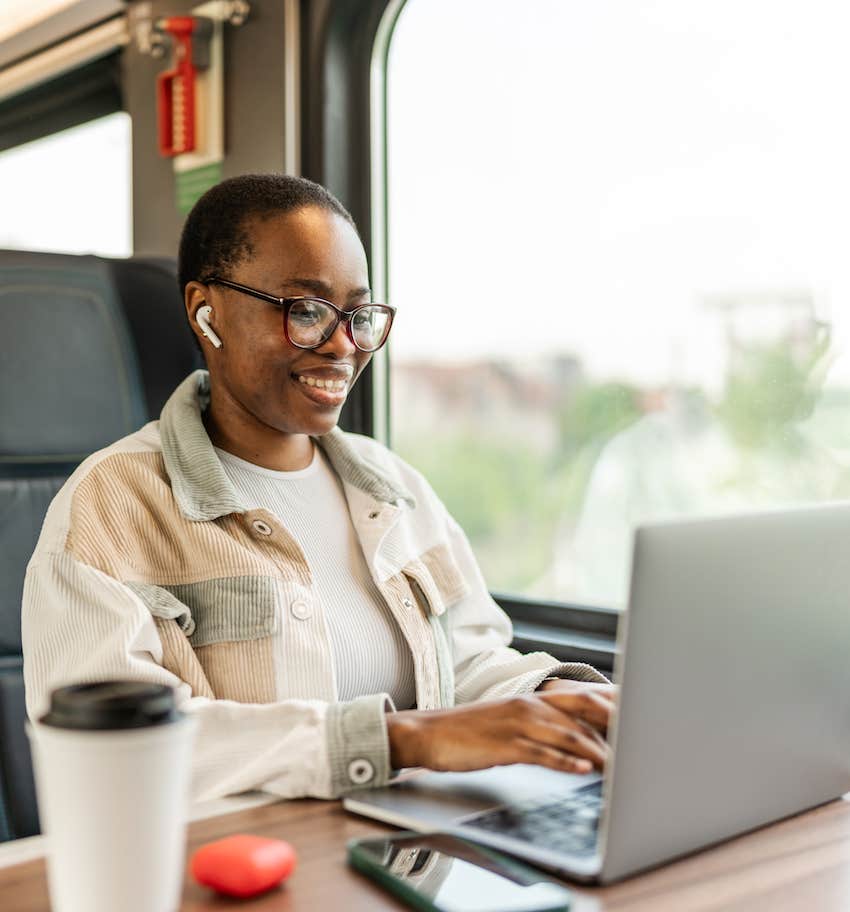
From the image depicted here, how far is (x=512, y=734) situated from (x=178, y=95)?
5.71 ft

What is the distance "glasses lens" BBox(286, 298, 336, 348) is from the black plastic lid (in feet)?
2.37

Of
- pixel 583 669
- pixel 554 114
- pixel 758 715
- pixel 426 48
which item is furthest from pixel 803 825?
pixel 426 48

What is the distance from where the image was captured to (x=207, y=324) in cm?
136

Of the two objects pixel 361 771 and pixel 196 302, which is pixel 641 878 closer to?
pixel 361 771

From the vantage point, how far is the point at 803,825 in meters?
0.85

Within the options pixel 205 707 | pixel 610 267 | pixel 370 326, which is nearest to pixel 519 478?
pixel 610 267

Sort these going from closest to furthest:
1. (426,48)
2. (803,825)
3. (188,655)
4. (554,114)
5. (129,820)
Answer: (129,820) < (803,825) < (188,655) < (554,114) < (426,48)

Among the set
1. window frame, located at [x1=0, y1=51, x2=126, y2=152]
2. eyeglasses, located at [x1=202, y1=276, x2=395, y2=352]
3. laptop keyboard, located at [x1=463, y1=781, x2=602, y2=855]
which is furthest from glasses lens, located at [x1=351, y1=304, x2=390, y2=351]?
window frame, located at [x1=0, y1=51, x2=126, y2=152]

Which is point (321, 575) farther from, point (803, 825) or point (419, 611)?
point (803, 825)

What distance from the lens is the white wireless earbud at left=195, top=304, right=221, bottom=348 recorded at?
136 cm

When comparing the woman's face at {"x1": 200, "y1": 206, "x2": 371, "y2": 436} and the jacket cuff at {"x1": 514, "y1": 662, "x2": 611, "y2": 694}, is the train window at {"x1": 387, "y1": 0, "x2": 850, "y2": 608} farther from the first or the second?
the woman's face at {"x1": 200, "y1": 206, "x2": 371, "y2": 436}

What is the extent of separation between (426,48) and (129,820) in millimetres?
1742

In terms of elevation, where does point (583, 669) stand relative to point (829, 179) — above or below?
below

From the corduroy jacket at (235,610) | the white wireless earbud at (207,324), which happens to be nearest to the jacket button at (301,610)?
the corduroy jacket at (235,610)
